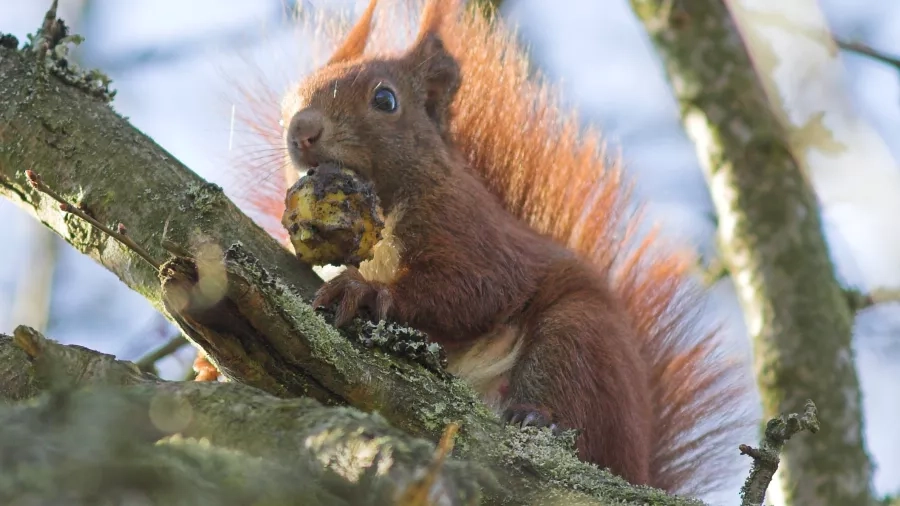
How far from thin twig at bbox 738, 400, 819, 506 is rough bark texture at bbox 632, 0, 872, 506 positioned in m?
1.53

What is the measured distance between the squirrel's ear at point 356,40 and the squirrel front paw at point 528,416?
5.45 ft

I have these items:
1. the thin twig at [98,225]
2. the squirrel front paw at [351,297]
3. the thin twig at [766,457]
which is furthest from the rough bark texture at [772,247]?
the thin twig at [98,225]

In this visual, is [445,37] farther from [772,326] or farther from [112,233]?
[112,233]

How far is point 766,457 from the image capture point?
5.65 feet

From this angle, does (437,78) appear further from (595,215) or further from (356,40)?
(595,215)

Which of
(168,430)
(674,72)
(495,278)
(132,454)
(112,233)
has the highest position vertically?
(674,72)

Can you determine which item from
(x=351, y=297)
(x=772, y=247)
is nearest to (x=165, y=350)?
(x=351, y=297)

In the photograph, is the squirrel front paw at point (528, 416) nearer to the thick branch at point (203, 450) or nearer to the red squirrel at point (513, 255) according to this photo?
the red squirrel at point (513, 255)

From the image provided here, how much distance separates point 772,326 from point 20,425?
2.77m

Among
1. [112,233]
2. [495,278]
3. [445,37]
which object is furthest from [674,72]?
[112,233]

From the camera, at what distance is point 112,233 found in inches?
68.1

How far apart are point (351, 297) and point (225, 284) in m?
0.68

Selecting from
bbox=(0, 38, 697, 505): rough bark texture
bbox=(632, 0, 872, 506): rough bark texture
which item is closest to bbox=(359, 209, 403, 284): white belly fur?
bbox=(0, 38, 697, 505): rough bark texture

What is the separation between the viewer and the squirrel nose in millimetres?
3029
